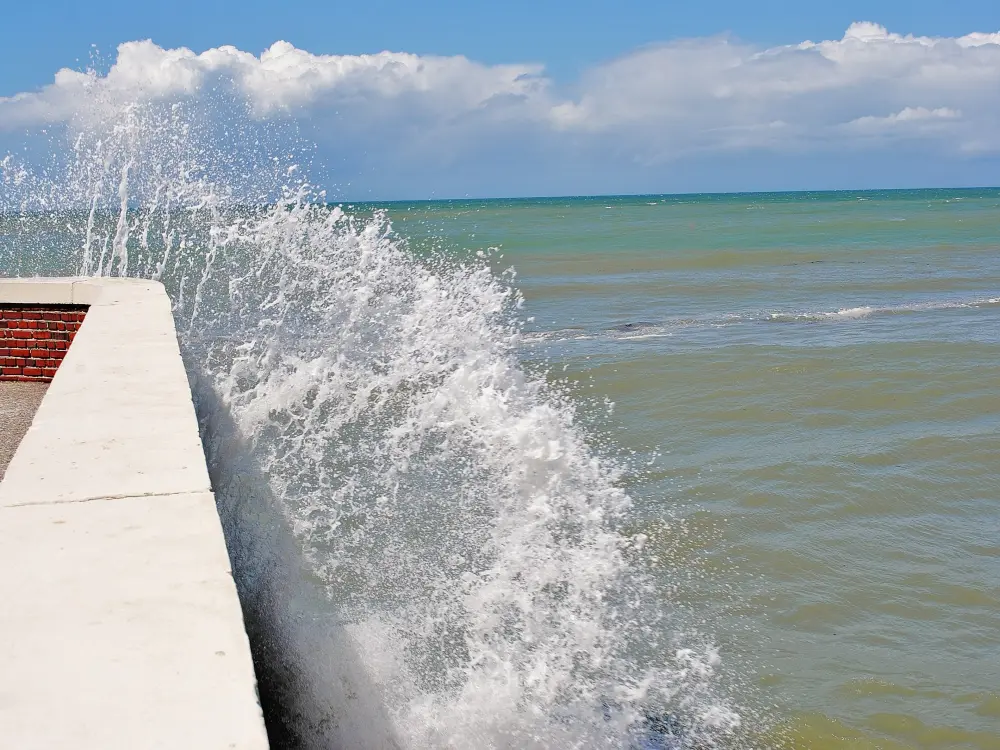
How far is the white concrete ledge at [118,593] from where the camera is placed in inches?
60.4

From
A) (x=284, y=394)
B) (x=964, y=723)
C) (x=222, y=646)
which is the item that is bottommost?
(x=964, y=723)

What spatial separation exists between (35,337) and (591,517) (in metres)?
3.58

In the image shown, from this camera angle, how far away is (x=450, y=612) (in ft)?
12.8

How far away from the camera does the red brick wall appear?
229 inches

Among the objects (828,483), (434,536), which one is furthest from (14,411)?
(828,483)

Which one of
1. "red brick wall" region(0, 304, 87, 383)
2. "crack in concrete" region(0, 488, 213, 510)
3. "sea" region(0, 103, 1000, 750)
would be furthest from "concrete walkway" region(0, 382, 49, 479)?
"crack in concrete" region(0, 488, 213, 510)

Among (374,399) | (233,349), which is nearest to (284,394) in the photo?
(374,399)

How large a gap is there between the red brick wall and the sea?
2.89 ft

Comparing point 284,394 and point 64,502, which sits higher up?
point 64,502

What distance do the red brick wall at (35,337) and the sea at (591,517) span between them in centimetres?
88

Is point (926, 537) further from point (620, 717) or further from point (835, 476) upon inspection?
point (620, 717)

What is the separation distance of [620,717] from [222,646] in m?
1.92

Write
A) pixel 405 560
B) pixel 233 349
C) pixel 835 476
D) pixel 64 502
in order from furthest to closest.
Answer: pixel 233 349 → pixel 835 476 → pixel 405 560 → pixel 64 502

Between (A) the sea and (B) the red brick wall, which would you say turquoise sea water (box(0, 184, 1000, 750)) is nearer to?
(A) the sea
